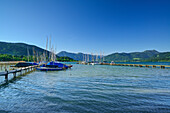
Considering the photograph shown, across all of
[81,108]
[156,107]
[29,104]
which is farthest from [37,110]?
[156,107]

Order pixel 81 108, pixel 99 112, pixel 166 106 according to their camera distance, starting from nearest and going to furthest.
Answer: pixel 99 112 → pixel 81 108 → pixel 166 106

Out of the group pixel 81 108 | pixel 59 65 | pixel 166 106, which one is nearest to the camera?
pixel 81 108

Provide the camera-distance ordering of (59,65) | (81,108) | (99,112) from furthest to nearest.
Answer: (59,65), (81,108), (99,112)

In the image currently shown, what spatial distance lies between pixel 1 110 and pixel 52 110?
153 inches

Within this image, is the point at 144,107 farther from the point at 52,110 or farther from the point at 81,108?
the point at 52,110

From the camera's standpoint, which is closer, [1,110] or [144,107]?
[1,110]

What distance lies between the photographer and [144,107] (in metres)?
9.20

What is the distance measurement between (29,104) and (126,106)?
8.43 m

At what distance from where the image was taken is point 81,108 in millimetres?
8883

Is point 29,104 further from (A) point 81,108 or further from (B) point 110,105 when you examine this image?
(B) point 110,105

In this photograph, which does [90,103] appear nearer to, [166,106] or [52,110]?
[52,110]

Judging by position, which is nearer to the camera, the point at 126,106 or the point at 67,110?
the point at 67,110

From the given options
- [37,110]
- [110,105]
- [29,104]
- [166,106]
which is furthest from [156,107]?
[29,104]

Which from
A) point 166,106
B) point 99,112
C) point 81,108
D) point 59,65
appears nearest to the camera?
point 99,112
